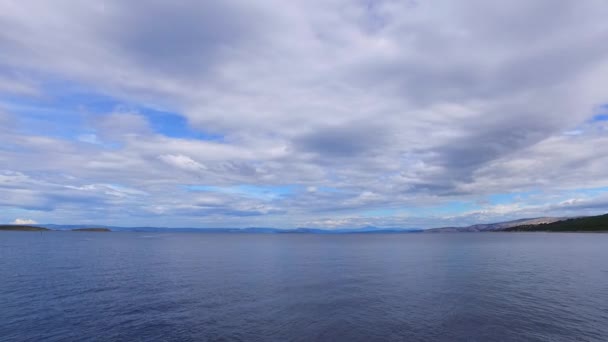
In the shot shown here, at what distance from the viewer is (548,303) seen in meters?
43.5

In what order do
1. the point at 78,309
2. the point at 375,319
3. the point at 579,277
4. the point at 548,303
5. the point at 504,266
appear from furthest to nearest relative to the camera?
the point at 504,266, the point at 579,277, the point at 548,303, the point at 78,309, the point at 375,319

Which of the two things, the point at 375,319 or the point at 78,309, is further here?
the point at 78,309

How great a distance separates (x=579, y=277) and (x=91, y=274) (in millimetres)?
90421

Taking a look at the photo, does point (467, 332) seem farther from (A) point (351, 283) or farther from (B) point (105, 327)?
(B) point (105, 327)


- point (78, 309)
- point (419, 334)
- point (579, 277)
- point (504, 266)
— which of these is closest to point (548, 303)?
point (419, 334)

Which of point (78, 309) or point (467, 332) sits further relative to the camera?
point (78, 309)

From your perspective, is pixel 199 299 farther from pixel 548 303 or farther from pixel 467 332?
pixel 548 303

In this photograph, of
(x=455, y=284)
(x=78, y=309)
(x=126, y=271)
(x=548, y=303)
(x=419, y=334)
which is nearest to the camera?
(x=419, y=334)

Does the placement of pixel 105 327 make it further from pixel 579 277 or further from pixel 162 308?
pixel 579 277

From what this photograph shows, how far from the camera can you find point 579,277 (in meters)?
62.8


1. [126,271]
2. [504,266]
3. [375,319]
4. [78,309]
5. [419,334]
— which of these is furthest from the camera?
[504,266]

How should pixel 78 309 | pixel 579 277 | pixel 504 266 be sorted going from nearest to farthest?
pixel 78 309 < pixel 579 277 < pixel 504 266

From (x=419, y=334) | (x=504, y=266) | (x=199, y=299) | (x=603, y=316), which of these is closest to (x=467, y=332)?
(x=419, y=334)

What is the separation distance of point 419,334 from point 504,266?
6002cm
